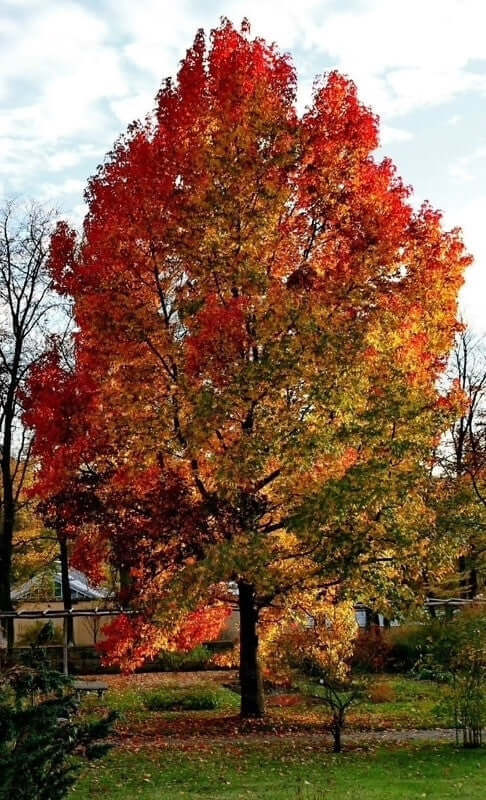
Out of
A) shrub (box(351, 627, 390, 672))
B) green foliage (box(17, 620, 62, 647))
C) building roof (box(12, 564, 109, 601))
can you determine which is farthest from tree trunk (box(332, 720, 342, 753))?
building roof (box(12, 564, 109, 601))

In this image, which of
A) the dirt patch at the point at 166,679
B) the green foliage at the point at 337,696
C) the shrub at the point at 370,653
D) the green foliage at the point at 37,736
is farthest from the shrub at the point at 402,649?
the green foliage at the point at 37,736

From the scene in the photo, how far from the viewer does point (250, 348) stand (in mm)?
14641

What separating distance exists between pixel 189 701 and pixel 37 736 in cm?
1573

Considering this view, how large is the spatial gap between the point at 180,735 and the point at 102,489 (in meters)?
4.42

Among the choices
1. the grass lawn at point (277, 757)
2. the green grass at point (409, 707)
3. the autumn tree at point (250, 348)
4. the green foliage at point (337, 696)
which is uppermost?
the autumn tree at point (250, 348)

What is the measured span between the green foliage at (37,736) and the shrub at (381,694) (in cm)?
1587

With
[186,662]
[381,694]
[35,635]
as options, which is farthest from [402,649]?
[35,635]

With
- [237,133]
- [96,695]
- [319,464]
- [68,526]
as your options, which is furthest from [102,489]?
[96,695]

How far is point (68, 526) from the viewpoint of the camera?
1501 centimetres

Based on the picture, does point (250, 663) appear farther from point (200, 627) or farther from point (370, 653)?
point (370, 653)

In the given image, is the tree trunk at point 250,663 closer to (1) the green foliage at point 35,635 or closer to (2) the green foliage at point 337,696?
(2) the green foliage at point 337,696

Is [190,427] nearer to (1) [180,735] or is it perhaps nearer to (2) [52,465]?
(2) [52,465]

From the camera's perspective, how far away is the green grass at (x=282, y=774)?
34.2 ft

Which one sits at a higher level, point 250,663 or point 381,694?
point 250,663
